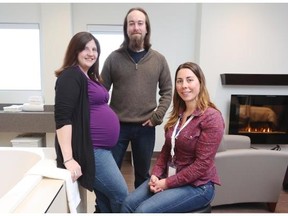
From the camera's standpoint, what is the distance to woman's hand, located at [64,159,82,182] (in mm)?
1249

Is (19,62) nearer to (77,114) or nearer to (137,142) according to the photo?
(137,142)

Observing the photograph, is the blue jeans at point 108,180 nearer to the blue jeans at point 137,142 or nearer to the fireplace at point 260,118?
the blue jeans at point 137,142

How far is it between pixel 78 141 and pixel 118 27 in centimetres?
277

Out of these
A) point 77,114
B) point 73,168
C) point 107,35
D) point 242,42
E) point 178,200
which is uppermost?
point 107,35

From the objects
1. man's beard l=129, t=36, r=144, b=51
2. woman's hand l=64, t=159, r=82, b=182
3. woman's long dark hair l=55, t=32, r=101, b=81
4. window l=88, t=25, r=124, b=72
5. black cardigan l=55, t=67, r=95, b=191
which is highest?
window l=88, t=25, r=124, b=72

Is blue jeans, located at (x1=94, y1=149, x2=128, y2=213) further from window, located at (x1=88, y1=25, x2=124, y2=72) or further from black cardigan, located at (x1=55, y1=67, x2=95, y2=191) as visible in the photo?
window, located at (x1=88, y1=25, x2=124, y2=72)

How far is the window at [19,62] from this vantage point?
3646 mm

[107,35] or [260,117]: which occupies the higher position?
[107,35]

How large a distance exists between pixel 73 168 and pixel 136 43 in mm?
873

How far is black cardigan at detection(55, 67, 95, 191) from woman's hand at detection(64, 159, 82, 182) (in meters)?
0.02

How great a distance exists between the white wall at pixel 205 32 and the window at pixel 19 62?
18cm

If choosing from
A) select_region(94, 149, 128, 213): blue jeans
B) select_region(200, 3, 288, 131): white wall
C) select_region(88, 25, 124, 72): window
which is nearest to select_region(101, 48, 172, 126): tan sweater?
select_region(94, 149, 128, 213): blue jeans

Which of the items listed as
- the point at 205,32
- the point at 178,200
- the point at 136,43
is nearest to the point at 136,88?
the point at 136,43

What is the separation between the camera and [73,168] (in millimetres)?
1254
